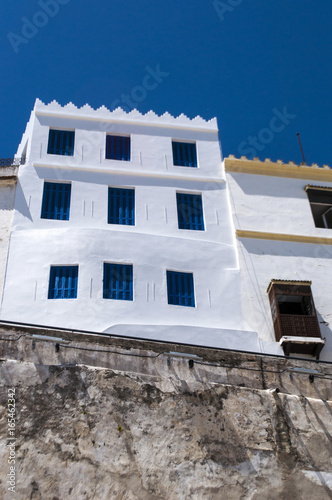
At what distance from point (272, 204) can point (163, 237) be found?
13.7ft

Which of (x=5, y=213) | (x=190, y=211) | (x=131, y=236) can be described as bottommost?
(x=131, y=236)

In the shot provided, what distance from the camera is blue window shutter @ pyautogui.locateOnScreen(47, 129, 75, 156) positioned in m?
21.3

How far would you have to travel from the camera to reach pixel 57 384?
1259 cm

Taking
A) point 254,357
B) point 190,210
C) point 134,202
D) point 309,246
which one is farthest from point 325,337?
point 134,202

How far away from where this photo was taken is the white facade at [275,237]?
61.5 feet

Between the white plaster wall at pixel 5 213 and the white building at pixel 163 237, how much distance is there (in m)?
0.24

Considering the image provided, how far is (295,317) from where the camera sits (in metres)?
18.1

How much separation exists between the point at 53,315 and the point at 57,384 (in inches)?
197

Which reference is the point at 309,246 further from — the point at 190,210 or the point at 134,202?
the point at 134,202

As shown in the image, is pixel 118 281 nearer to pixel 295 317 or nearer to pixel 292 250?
pixel 295 317

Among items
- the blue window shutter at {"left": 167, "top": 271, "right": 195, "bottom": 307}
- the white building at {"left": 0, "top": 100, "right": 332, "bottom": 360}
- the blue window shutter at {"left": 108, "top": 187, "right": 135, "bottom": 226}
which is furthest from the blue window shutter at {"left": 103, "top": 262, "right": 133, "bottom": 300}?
the blue window shutter at {"left": 108, "top": 187, "right": 135, "bottom": 226}

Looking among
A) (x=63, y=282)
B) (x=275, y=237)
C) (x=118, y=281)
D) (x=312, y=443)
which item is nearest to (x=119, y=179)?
(x=118, y=281)

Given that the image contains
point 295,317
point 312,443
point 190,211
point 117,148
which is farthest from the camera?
point 117,148

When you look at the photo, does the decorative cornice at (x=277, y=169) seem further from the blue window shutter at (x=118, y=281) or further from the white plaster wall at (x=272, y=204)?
the blue window shutter at (x=118, y=281)
